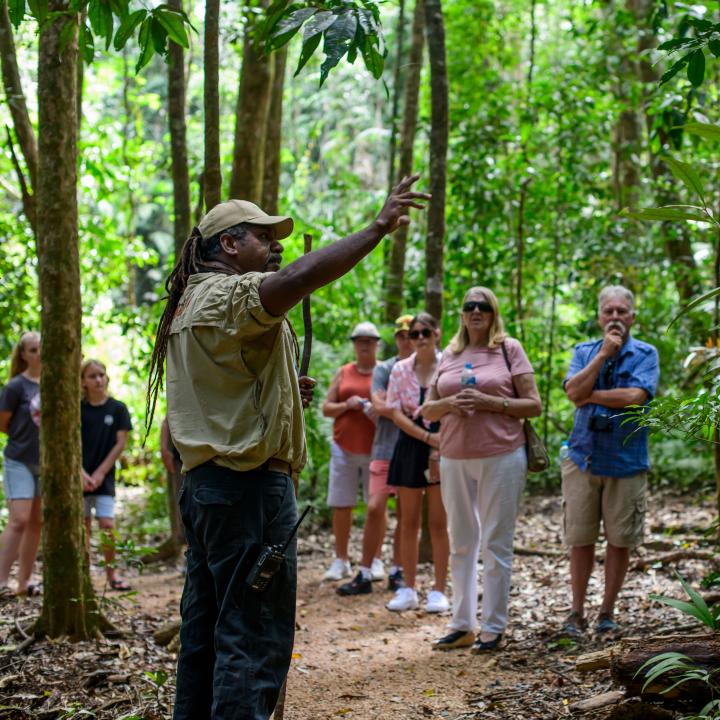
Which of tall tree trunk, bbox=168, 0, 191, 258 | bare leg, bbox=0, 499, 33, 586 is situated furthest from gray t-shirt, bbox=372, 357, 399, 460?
bare leg, bbox=0, 499, 33, 586

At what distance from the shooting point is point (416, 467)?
25.1ft

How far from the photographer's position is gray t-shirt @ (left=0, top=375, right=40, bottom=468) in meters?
7.78

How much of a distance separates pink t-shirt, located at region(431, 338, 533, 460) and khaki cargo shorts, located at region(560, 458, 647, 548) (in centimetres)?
51

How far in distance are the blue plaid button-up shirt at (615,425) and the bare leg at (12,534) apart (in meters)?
4.45

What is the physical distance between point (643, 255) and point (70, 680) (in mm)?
9911

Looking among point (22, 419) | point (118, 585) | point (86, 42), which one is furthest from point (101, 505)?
point (86, 42)

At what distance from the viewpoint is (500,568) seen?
619 centimetres

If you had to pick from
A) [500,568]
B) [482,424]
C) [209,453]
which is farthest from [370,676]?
[209,453]

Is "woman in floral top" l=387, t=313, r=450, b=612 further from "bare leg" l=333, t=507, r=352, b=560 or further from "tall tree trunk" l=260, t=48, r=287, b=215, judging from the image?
"tall tree trunk" l=260, t=48, r=287, b=215

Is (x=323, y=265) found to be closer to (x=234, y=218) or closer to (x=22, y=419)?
(x=234, y=218)

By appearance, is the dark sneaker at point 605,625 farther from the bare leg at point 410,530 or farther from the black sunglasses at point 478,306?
the black sunglasses at point 478,306

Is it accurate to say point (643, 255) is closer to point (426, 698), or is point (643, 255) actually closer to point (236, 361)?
point (426, 698)

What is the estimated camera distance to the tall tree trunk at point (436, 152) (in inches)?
340

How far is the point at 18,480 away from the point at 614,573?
478cm
